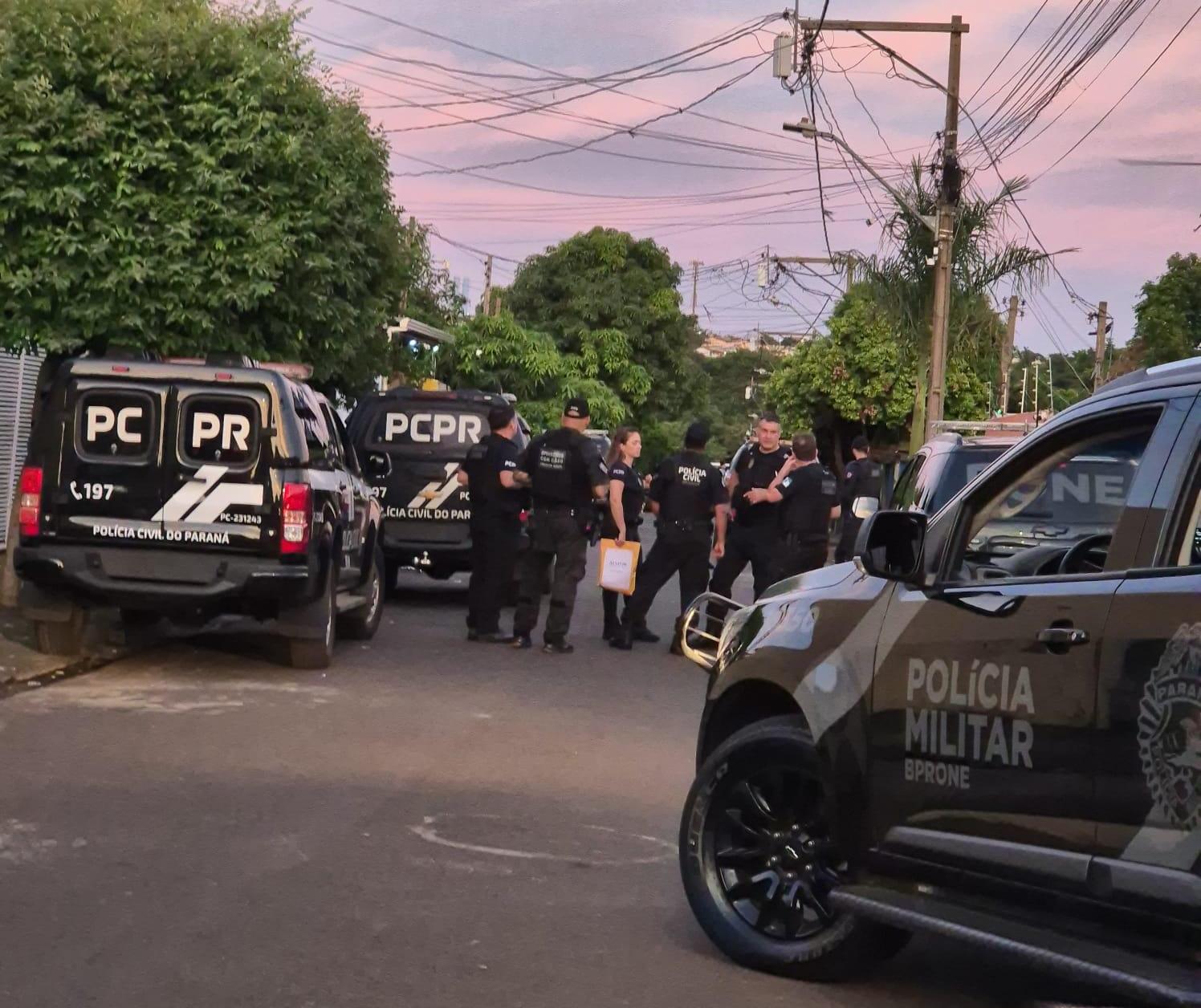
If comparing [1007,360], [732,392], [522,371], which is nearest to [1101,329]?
[1007,360]

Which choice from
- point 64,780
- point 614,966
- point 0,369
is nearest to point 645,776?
point 64,780

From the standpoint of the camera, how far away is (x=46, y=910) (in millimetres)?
5949

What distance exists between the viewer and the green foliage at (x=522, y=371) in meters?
42.8

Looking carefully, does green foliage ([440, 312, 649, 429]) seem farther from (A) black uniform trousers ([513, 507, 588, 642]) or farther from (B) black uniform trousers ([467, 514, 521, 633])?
(A) black uniform trousers ([513, 507, 588, 642])

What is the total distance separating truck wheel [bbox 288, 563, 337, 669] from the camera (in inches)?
478

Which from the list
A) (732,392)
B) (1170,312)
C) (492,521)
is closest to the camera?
(492,521)

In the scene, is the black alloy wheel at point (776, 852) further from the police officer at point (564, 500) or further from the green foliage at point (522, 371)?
the green foliage at point (522, 371)

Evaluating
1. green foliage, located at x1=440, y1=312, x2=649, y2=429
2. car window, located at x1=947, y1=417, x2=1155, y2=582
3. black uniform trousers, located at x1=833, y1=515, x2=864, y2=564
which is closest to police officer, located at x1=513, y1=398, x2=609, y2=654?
black uniform trousers, located at x1=833, y1=515, x2=864, y2=564

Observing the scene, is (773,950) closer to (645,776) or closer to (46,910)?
(46,910)

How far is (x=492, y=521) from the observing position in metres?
14.7

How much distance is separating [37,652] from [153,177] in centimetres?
363

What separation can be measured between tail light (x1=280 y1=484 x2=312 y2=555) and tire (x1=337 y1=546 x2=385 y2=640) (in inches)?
94.2

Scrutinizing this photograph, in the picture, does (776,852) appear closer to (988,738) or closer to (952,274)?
(988,738)

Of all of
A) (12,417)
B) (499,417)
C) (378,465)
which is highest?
(499,417)
